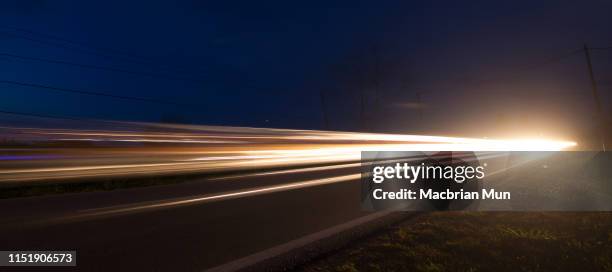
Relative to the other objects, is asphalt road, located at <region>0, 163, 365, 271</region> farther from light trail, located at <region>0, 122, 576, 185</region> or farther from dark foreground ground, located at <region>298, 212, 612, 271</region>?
light trail, located at <region>0, 122, 576, 185</region>

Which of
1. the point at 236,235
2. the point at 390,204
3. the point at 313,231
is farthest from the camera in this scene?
the point at 390,204

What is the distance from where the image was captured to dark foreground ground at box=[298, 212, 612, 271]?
478cm

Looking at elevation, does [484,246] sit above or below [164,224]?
below

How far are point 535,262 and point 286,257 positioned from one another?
260cm

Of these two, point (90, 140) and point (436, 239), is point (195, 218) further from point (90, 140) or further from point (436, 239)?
point (90, 140)

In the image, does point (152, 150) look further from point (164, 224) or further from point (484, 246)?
point (484, 246)

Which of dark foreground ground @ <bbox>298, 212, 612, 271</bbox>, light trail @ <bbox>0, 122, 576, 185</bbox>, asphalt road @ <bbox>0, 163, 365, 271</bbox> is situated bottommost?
dark foreground ground @ <bbox>298, 212, 612, 271</bbox>

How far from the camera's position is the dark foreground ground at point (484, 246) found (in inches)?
188

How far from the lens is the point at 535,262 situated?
490 cm

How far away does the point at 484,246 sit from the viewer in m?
5.59

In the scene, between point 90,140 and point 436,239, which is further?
point 90,140

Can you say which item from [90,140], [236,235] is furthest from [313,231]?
[90,140]

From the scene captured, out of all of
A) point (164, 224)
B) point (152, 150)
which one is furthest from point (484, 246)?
point (152, 150)

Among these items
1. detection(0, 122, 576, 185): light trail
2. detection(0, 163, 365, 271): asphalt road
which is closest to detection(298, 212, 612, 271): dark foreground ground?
detection(0, 163, 365, 271): asphalt road
